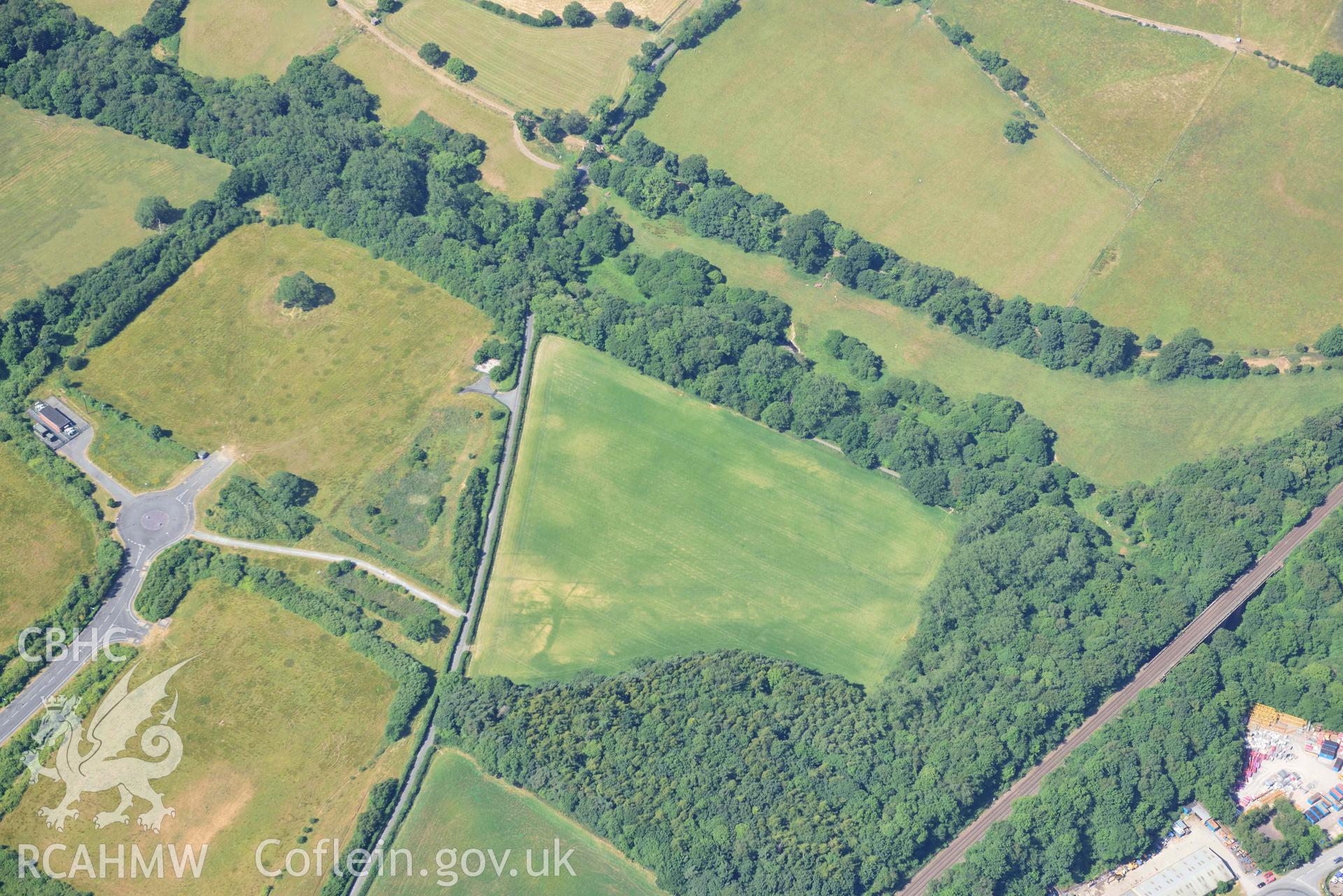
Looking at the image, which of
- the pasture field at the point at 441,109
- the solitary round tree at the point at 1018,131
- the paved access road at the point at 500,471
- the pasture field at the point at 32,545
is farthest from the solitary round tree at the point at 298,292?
the solitary round tree at the point at 1018,131

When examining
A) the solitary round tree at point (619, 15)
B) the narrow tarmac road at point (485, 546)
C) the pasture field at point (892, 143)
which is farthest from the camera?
the solitary round tree at point (619, 15)

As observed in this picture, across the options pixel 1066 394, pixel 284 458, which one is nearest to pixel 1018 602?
pixel 1066 394

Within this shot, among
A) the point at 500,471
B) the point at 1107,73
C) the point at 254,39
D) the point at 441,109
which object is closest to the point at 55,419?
the point at 500,471

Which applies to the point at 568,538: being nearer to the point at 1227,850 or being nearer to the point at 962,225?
the point at 962,225

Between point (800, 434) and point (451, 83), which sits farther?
point (451, 83)

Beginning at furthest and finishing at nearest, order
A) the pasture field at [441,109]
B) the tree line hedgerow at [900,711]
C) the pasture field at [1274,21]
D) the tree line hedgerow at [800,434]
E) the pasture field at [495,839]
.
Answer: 1. the pasture field at [441,109]
2. the pasture field at [1274,21]
3. the tree line hedgerow at [800,434]
4. the pasture field at [495,839]
5. the tree line hedgerow at [900,711]

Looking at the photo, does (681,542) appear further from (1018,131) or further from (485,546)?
(1018,131)

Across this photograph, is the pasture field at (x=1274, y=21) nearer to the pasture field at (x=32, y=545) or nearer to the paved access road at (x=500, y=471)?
the paved access road at (x=500, y=471)
